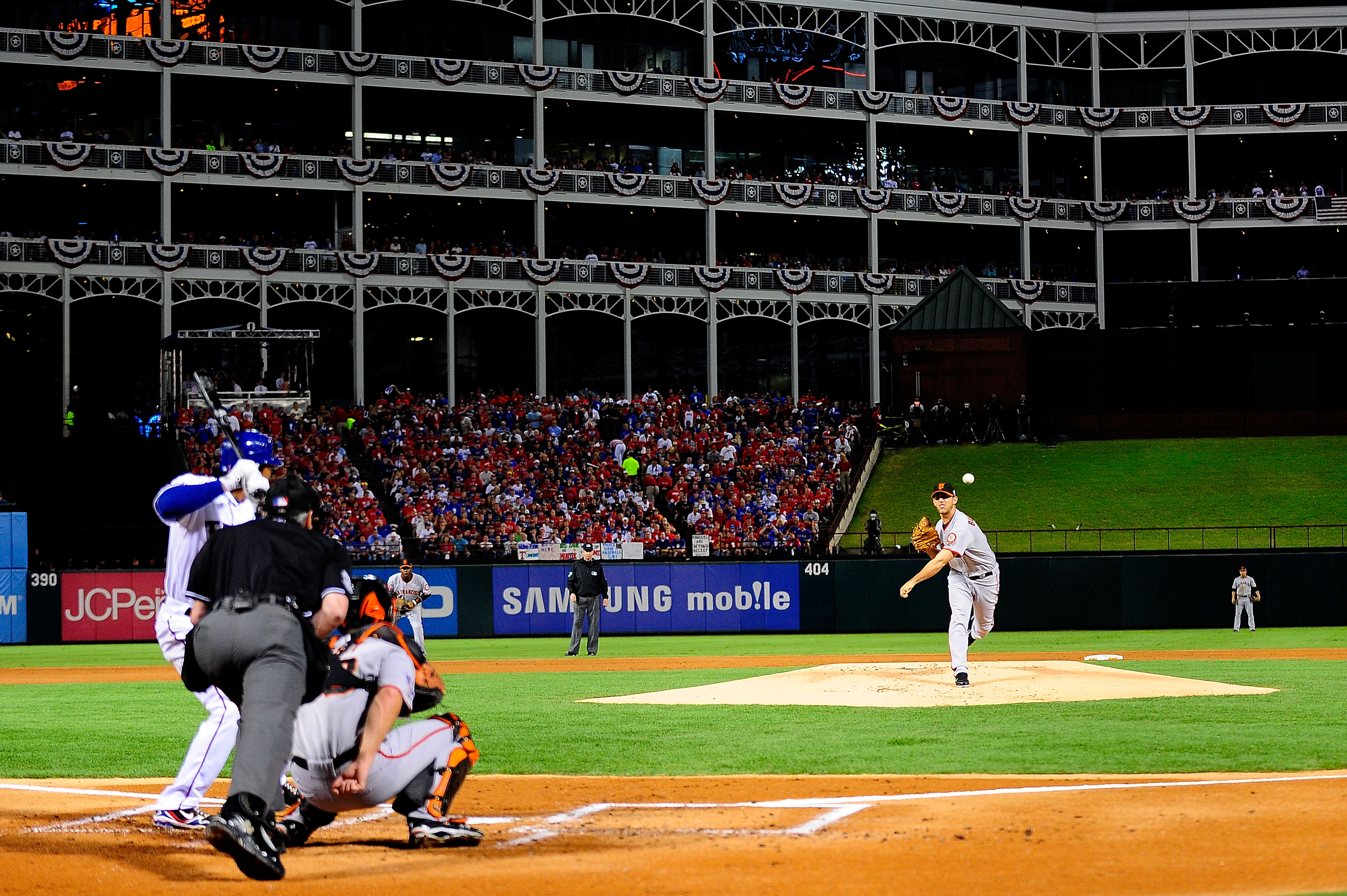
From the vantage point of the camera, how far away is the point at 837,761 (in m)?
10.8

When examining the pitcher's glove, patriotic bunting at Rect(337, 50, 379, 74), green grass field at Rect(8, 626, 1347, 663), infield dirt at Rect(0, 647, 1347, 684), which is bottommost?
green grass field at Rect(8, 626, 1347, 663)

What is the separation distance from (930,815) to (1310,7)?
187ft

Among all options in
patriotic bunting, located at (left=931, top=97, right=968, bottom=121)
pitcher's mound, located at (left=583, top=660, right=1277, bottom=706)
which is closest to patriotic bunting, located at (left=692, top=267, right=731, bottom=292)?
patriotic bunting, located at (left=931, top=97, right=968, bottom=121)

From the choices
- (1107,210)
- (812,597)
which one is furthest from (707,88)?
(812,597)

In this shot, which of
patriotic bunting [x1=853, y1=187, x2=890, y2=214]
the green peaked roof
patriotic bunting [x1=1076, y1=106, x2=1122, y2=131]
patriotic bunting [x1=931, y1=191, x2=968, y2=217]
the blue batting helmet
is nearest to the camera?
the blue batting helmet

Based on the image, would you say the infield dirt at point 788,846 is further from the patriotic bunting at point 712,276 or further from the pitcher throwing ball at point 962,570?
the patriotic bunting at point 712,276

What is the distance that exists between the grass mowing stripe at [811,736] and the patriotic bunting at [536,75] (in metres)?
36.7

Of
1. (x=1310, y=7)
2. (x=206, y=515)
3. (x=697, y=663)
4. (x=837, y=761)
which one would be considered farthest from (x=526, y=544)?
(x=1310, y=7)

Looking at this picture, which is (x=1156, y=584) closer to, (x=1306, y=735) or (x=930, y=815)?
(x=1306, y=735)

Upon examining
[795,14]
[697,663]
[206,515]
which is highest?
[795,14]

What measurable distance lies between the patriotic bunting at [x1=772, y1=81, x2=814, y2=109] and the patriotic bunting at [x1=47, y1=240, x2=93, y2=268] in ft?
79.1

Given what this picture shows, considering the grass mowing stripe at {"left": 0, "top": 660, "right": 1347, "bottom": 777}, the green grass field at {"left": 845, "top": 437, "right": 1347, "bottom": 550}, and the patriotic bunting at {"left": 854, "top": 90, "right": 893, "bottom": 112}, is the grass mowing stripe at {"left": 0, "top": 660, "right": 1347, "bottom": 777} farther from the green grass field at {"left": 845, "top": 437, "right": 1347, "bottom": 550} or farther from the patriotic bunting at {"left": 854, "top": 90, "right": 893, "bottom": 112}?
the patriotic bunting at {"left": 854, "top": 90, "right": 893, "bottom": 112}

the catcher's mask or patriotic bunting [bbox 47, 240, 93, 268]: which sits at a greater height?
patriotic bunting [bbox 47, 240, 93, 268]

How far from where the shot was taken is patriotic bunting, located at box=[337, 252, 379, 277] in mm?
48344
